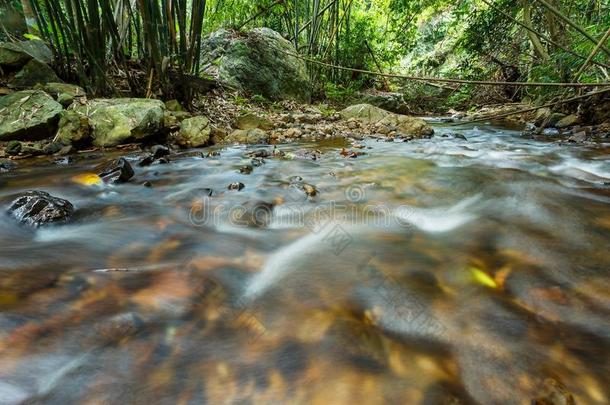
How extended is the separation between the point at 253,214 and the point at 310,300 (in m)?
1.09

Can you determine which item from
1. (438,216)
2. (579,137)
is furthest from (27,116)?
(579,137)

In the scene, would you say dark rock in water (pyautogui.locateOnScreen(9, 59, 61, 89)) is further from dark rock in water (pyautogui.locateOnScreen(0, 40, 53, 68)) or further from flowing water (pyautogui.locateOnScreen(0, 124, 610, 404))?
flowing water (pyautogui.locateOnScreen(0, 124, 610, 404))

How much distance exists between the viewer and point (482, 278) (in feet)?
4.63

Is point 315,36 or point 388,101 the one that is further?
point 388,101

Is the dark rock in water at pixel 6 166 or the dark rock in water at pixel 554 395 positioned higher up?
the dark rock in water at pixel 554 395

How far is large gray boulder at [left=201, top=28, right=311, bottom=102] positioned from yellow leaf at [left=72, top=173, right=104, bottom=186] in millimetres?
5452

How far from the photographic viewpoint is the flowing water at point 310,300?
0.92m

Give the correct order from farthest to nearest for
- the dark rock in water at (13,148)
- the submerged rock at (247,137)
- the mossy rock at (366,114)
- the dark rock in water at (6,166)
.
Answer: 1. the mossy rock at (366,114)
2. the submerged rock at (247,137)
3. the dark rock in water at (13,148)
4. the dark rock in water at (6,166)

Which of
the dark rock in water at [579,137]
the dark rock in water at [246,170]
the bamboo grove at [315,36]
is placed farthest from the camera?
the dark rock in water at [579,137]

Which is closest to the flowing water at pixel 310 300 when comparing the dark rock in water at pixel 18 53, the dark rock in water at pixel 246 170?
the dark rock in water at pixel 246 170

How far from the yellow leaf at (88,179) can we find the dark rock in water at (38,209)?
2.24 ft

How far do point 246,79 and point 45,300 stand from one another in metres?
7.81

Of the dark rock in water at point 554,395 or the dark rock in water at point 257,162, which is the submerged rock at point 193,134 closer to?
the dark rock in water at point 257,162

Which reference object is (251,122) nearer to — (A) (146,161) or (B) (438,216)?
(A) (146,161)
